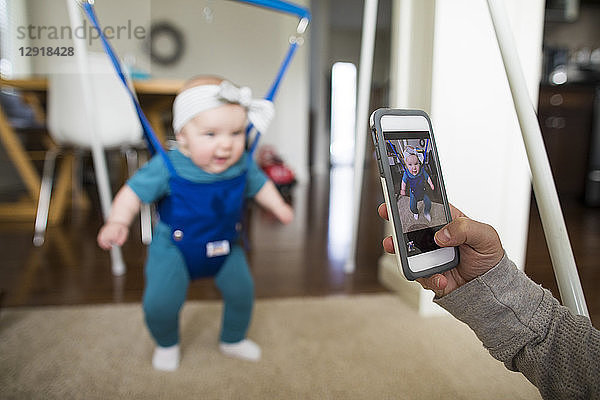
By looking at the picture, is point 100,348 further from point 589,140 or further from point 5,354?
point 589,140

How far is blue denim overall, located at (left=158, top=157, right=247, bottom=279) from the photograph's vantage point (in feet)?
2.62

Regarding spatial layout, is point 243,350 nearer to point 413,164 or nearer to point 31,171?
point 413,164

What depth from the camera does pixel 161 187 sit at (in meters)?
0.80

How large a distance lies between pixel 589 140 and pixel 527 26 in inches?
87.8

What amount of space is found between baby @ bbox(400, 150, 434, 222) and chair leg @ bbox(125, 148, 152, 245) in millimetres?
1212

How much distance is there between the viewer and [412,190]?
451mm

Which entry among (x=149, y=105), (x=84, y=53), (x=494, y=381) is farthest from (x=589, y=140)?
(x=84, y=53)

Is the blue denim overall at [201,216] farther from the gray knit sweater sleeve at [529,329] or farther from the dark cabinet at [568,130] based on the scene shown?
the dark cabinet at [568,130]

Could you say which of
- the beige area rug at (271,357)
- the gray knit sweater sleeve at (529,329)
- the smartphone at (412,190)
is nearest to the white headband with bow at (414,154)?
the smartphone at (412,190)

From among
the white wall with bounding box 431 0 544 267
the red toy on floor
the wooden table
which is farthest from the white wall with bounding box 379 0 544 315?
the red toy on floor

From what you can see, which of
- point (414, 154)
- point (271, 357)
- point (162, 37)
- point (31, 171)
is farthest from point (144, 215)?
point (414, 154)

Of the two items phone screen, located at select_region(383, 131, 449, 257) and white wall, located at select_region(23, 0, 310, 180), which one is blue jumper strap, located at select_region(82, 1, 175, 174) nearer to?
white wall, located at select_region(23, 0, 310, 180)

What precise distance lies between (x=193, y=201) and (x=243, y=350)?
282 mm

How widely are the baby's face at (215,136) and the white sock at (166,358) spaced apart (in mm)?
317
